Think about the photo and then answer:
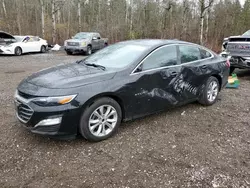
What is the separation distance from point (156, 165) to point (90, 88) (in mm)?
1381

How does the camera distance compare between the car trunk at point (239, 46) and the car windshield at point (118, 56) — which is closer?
the car windshield at point (118, 56)

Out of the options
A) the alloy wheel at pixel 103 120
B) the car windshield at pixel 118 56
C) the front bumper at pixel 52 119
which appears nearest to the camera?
the front bumper at pixel 52 119

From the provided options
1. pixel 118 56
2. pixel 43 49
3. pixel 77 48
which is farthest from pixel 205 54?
pixel 43 49

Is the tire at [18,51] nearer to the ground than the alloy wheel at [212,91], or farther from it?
farther from it

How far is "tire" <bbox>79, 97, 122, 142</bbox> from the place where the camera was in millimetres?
3243

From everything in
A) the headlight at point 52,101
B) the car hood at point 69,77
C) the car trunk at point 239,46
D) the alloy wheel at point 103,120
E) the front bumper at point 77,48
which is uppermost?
the front bumper at point 77,48

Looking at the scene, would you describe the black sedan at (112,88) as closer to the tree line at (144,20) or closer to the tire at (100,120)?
the tire at (100,120)

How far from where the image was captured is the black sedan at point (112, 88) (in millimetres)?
3070

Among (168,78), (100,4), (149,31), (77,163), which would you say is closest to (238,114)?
(168,78)

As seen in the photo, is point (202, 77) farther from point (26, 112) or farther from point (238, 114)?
point (26, 112)

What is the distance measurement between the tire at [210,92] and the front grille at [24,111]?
11.4 feet

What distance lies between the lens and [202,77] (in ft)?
15.5

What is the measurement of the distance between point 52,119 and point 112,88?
96 cm

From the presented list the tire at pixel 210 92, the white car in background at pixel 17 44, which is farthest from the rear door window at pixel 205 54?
the white car in background at pixel 17 44
